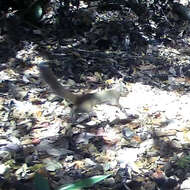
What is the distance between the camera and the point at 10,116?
2.45m

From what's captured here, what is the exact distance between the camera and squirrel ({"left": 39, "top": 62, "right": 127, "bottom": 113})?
2434mm

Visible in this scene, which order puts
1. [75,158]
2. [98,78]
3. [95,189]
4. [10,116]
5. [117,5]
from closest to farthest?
[95,189] → [75,158] → [10,116] → [98,78] → [117,5]

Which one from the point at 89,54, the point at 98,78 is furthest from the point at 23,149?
the point at 89,54

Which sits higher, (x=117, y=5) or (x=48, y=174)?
(x=117, y=5)

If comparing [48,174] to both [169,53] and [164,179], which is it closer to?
[164,179]

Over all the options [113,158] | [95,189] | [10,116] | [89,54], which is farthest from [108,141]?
[89,54]

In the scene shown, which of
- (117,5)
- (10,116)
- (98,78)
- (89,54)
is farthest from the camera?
(117,5)

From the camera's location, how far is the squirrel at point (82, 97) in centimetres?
243

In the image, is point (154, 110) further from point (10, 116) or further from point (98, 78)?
point (10, 116)

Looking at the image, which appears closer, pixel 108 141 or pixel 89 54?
pixel 108 141

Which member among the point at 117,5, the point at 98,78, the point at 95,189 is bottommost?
the point at 95,189

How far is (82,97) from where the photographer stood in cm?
241

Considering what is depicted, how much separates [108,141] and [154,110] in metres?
0.40

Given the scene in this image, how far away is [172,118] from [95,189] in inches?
28.0
